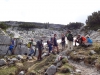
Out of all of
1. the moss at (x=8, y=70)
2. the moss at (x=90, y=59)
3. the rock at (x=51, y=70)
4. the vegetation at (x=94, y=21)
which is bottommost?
the moss at (x=8, y=70)

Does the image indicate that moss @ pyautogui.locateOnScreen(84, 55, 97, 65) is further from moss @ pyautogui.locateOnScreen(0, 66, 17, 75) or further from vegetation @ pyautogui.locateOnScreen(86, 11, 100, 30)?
vegetation @ pyautogui.locateOnScreen(86, 11, 100, 30)

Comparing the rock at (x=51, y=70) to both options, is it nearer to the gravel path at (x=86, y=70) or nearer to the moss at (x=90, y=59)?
the gravel path at (x=86, y=70)

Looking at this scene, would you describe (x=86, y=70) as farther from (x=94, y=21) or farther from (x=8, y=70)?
(x=94, y=21)

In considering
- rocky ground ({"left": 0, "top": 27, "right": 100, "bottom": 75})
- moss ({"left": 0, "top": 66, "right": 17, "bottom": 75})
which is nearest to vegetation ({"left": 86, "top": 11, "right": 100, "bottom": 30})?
rocky ground ({"left": 0, "top": 27, "right": 100, "bottom": 75})

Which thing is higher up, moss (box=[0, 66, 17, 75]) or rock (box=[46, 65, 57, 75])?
rock (box=[46, 65, 57, 75])

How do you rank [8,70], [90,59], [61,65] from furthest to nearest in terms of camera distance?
[8,70]
[90,59]
[61,65]

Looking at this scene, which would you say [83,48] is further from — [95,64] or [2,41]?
[2,41]

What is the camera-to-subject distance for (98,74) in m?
10.9

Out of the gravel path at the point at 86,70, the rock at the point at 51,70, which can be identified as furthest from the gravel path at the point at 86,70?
the rock at the point at 51,70

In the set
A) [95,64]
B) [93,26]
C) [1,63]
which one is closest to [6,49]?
[1,63]

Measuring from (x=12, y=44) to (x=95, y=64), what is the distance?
34.4 ft

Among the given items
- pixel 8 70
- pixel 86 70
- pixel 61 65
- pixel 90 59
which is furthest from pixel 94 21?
pixel 86 70

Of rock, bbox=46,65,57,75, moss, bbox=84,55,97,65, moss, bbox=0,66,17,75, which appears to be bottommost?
moss, bbox=0,66,17,75

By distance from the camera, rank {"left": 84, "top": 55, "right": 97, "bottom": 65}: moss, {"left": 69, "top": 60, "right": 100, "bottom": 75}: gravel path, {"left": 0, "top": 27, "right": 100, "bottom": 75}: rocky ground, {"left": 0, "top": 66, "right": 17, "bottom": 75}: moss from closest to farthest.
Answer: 1. {"left": 69, "top": 60, "right": 100, "bottom": 75}: gravel path
2. {"left": 0, "top": 27, "right": 100, "bottom": 75}: rocky ground
3. {"left": 84, "top": 55, "right": 97, "bottom": 65}: moss
4. {"left": 0, "top": 66, "right": 17, "bottom": 75}: moss
